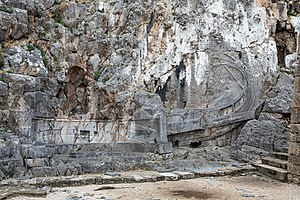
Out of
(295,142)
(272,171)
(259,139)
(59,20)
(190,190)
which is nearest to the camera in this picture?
(190,190)

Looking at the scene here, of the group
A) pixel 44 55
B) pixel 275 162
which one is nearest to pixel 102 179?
pixel 275 162

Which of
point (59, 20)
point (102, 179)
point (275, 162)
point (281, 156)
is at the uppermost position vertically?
point (59, 20)

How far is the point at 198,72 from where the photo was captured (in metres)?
14.4

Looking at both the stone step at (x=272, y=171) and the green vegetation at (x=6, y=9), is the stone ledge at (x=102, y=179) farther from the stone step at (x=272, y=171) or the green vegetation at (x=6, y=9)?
the green vegetation at (x=6, y=9)

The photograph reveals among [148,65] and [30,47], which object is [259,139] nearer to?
[148,65]

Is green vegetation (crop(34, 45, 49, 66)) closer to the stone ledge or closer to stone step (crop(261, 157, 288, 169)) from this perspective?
the stone ledge

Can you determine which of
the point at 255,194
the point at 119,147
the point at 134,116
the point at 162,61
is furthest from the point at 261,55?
the point at 255,194

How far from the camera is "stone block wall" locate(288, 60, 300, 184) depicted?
938 cm

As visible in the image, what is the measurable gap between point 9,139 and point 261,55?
10.9m

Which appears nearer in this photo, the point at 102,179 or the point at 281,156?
the point at 102,179

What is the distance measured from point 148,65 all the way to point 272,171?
6624 mm

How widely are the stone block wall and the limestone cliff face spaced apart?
147 inches

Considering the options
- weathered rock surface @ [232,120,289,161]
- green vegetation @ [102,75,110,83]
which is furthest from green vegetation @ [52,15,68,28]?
weathered rock surface @ [232,120,289,161]

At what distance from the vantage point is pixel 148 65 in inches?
569
